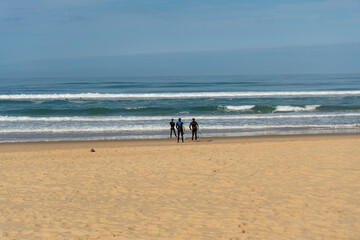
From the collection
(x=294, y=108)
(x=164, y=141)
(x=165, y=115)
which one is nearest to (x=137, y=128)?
(x=164, y=141)

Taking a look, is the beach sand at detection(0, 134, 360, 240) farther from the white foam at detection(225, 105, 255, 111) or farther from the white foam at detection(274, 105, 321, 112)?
the white foam at detection(225, 105, 255, 111)

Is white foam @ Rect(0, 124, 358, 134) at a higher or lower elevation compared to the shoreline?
higher

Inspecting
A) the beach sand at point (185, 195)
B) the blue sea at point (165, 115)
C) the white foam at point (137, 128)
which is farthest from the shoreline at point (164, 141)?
the beach sand at point (185, 195)

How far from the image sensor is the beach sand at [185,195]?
7.05 m

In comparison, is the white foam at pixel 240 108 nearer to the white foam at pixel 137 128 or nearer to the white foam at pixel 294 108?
the white foam at pixel 294 108

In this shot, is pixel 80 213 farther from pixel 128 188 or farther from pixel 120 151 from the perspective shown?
pixel 120 151

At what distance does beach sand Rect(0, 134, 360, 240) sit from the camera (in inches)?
278

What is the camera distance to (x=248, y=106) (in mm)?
39000

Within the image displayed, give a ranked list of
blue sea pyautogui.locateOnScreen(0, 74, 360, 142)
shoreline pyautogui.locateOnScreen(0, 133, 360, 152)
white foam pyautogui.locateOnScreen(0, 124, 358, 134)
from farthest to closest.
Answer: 1. white foam pyautogui.locateOnScreen(0, 124, 358, 134)
2. blue sea pyautogui.locateOnScreen(0, 74, 360, 142)
3. shoreline pyautogui.locateOnScreen(0, 133, 360, 152)

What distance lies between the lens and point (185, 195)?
363 inches

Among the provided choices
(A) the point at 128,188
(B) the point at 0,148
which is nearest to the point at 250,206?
(A) the point at 128,188

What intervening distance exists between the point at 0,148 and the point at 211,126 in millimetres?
12620

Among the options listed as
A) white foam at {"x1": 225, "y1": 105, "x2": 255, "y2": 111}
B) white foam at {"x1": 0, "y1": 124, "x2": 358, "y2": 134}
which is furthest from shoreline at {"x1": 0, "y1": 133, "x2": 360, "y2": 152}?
white foam at {"x1": 225, "y1": 105, "x2": 255, "y2": 111}

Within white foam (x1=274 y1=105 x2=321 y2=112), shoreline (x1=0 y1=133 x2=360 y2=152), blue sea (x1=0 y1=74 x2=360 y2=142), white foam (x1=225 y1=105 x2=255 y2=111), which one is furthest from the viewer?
white foam (x1=225 y1=105 x2=255 y2=111)
